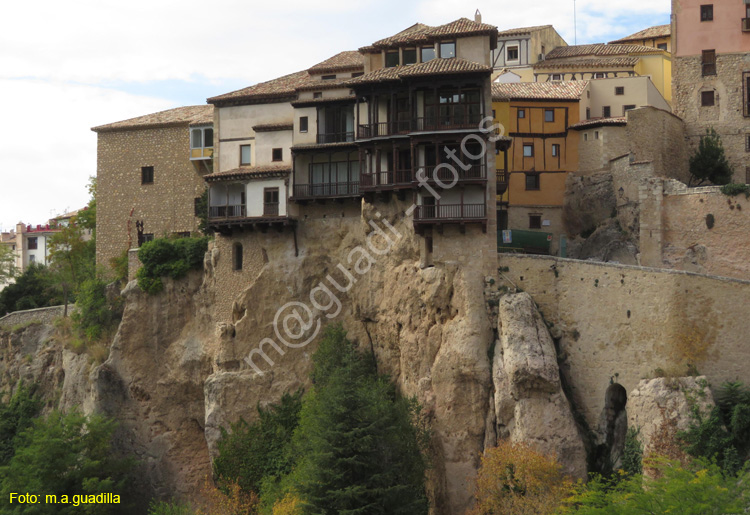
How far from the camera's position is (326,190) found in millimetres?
53406

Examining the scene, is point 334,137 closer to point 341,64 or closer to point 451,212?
point 341,64

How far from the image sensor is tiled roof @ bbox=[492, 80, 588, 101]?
193 ft

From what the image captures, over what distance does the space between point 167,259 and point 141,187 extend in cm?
844

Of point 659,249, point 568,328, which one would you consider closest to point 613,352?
point 568,328

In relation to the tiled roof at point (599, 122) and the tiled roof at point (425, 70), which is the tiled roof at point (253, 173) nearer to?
the tiled roof at point (425, 70)

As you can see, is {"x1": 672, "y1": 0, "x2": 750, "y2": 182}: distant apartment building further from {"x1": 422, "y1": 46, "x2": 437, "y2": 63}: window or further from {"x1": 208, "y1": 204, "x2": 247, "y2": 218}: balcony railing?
{"x1": 208, "y1": 204, "x2": 247, "y2": 218}: balcony railing

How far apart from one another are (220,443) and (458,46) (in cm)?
2287

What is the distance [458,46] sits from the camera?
50500 mm

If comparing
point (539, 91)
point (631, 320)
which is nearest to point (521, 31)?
point (539, 91)

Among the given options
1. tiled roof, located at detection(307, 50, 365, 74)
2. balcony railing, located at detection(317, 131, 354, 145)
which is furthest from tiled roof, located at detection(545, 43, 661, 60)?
balcony railing, located at detection(317, 131, 354, 145)

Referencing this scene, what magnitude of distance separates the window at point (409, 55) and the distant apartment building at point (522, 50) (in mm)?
24748

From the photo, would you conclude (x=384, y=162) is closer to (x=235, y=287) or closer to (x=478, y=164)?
(x=478, y=164)

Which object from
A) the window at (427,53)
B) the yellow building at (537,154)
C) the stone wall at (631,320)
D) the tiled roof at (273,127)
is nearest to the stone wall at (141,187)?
the tiled roof at (273,127)

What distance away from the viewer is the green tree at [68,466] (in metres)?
51.8
